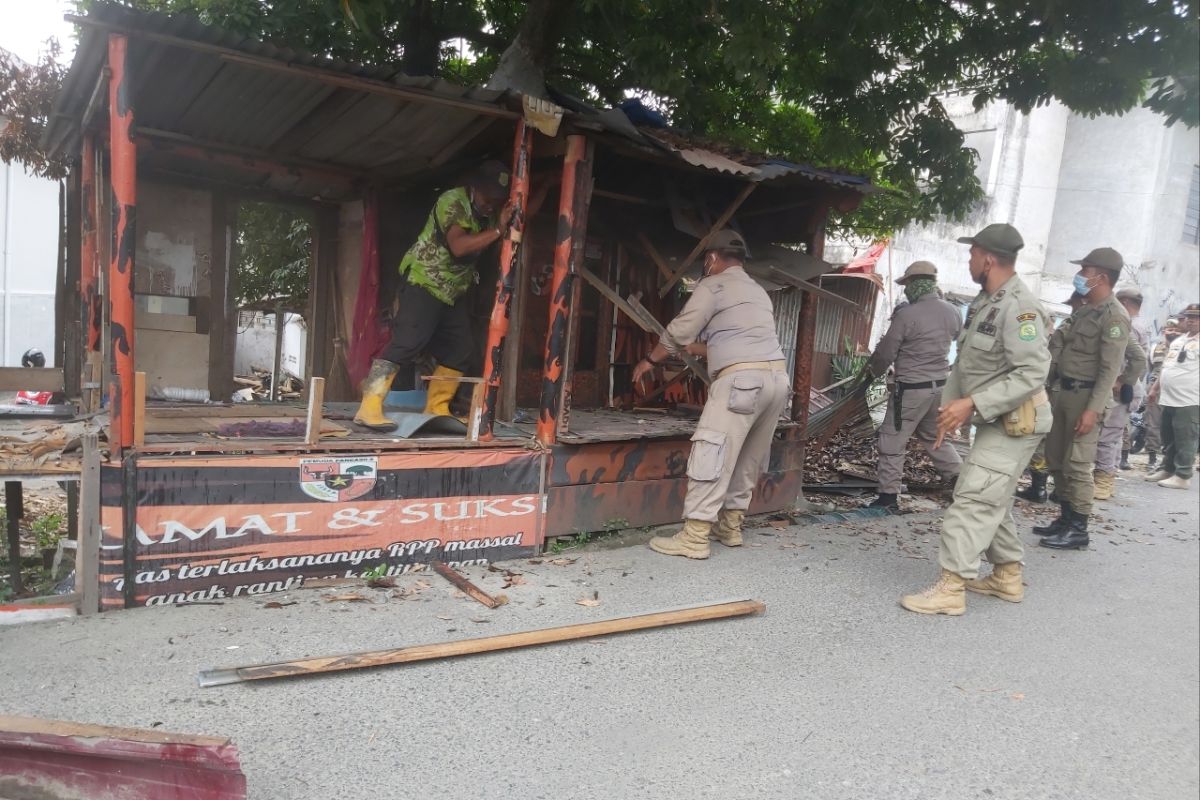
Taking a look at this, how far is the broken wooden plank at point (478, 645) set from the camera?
9.50 ft

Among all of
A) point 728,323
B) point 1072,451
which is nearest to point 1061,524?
point 1072,451

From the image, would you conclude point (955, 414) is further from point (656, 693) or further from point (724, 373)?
point (656, 693)

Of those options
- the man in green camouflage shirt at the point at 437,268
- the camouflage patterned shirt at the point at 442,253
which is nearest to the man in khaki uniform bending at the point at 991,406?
the man in green camouflage shirt at the point at 437,268

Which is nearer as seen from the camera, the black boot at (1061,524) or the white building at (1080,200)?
the black boot at (1061,524)

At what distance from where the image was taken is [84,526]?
10.8 feet

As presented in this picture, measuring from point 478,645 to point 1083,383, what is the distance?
4.59 metres

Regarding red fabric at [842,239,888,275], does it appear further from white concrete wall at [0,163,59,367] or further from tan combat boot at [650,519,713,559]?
white concrete wall at [0,163,59,367]

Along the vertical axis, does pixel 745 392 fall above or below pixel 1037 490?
above

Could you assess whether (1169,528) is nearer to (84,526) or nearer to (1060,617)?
(1060,617)

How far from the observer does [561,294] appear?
459cm

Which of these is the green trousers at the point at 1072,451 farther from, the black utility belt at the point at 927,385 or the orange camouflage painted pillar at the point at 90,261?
the orange camouflage painted pillar at the point at 90,261

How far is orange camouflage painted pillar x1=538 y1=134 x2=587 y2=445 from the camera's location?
4.52 m

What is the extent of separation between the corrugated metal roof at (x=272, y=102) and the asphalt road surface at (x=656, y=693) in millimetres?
2501

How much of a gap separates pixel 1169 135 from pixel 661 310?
17056 millimetres
